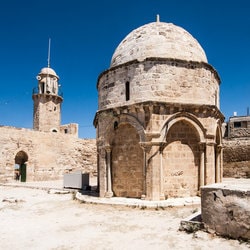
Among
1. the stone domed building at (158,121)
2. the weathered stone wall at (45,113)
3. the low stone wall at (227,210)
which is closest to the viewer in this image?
the low stone wall at (227,210)

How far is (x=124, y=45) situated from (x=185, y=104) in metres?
4.13

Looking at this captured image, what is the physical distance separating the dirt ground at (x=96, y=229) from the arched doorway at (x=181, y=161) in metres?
1.31

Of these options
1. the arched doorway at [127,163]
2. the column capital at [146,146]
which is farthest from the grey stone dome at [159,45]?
the column capital at [146,146]

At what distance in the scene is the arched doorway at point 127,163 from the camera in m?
10.6

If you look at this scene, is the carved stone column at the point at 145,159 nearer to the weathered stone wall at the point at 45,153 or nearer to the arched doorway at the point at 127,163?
the arched doorway at the point at 127,163

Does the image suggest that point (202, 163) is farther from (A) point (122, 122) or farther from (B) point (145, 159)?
(A) point (122, 122)

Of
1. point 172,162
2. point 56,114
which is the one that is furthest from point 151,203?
point 56,114

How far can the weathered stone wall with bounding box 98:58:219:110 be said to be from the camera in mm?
10547

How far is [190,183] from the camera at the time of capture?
10680mm

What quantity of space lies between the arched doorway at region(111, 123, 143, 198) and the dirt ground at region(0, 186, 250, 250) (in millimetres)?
1282

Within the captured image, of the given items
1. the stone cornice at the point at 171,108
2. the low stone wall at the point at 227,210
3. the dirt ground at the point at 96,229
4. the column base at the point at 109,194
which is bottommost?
the dirt ground at the point at 96,229

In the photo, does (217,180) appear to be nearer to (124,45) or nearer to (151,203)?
(151,203)

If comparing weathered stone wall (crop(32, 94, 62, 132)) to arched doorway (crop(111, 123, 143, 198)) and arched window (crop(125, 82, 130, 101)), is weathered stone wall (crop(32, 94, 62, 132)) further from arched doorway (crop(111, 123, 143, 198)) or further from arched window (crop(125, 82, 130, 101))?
arched window (crop(125, 82, 130, 101))

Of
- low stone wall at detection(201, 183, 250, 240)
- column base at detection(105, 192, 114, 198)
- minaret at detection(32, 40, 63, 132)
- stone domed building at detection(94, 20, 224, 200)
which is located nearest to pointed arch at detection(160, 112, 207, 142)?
stone domed building at detection(94, 20, 224, 200)
